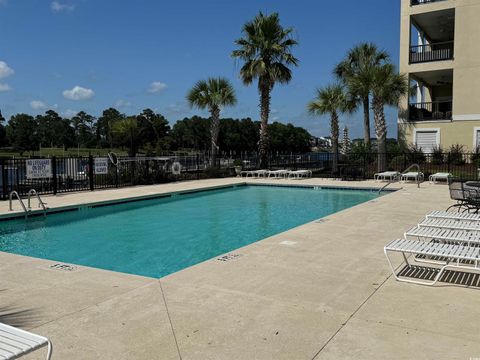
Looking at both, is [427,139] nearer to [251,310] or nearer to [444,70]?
[444,70]

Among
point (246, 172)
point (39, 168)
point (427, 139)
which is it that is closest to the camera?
point (39, 168)

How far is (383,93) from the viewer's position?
22.9 metres

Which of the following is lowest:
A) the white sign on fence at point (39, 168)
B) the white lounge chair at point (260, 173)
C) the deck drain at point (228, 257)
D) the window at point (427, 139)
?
the deck drain at point (228, 257)

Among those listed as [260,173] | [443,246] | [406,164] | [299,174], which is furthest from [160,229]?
[406,164]

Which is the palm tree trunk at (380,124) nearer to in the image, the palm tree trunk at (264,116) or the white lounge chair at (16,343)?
the palm tree trunk at (264,116)

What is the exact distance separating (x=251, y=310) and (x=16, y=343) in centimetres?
224

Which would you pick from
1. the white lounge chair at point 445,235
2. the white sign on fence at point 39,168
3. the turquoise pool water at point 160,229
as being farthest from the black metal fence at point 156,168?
the white lounge chair at point 445,235

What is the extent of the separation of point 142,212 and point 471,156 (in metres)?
17.9

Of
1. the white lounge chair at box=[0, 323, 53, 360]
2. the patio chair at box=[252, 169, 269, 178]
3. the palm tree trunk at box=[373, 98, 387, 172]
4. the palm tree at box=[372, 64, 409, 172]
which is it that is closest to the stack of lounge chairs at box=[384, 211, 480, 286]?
the white lounge chair at box=[0, 323, 53, 360]

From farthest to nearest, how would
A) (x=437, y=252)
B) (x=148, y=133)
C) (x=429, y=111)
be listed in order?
(x=148, y=133) → (x=429, y=111) → (x=437, y=252)

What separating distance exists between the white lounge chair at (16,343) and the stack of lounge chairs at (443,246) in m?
3.88

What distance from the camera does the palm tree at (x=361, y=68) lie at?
931 inches

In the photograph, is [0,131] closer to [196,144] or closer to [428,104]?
[196,144]

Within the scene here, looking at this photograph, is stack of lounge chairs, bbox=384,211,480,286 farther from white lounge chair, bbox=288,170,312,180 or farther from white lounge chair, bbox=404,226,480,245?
white lounge chair, bbox=288,170,312,180
